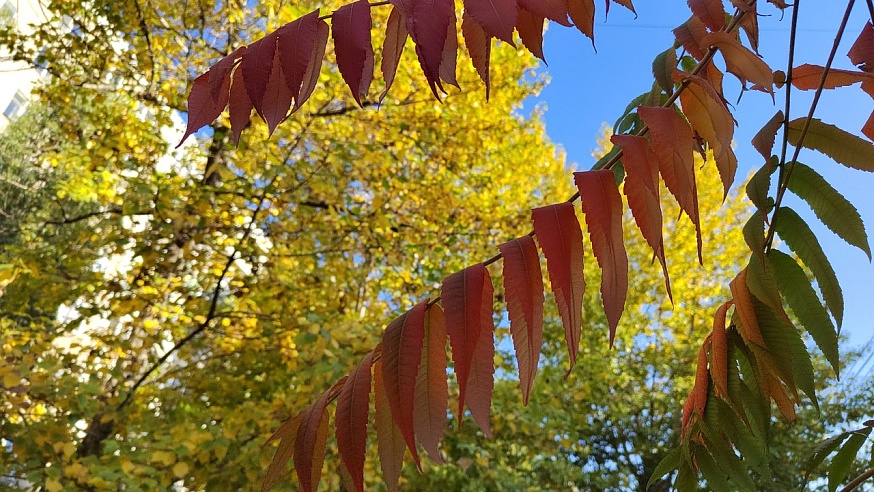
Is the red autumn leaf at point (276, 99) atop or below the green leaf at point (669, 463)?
atop

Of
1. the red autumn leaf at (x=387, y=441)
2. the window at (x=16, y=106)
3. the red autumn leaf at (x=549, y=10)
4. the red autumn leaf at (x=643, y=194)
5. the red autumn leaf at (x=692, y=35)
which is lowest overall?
the red autumn leaf at (x=387, y=441)

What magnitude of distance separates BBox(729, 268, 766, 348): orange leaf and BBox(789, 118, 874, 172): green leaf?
0.15m

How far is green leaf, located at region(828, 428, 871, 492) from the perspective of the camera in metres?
0.75

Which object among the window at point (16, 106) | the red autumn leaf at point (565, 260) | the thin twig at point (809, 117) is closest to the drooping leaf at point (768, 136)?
the thin twig at point (809, 117)

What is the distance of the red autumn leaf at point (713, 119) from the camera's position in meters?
0.48

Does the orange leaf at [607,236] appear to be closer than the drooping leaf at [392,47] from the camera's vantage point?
Yes

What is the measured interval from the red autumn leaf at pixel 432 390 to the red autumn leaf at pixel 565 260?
12cm

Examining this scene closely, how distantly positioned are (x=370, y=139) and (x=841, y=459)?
4.10 meters

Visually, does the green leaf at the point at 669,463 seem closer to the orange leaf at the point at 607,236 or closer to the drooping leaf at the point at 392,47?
the orange leaf at the point at 607,236

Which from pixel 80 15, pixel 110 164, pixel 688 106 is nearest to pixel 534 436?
pixel 110 164

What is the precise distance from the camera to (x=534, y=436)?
4.01 meters

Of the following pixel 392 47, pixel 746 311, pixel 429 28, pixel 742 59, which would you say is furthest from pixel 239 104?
pixel 746 311

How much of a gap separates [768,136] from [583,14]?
24 centimetres

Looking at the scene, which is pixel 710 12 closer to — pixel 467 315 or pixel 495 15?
pixel 495 15
